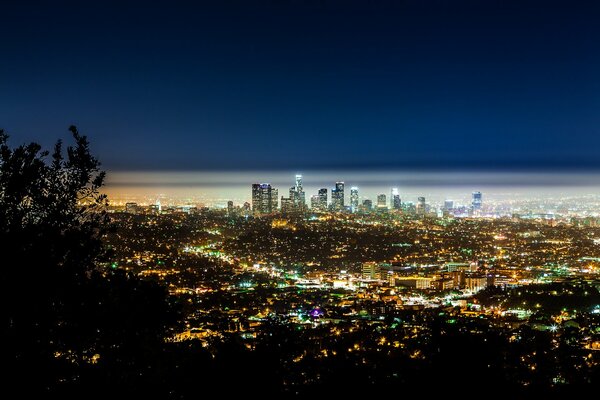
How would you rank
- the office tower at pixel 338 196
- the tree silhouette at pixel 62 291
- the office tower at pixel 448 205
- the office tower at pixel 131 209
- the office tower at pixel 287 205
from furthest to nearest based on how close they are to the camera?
the office tower at pixel 448 205, the office tower at pixel 338 196, the office tower at pixel 287 205, the office tower at pixel 131 209, the tree silhouette at pixel 62 291

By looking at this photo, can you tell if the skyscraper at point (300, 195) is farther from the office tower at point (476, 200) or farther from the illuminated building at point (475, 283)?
the illuminated building at point (475, 283)

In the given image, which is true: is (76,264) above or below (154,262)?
above

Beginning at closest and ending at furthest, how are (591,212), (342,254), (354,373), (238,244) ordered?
(354,373), (342,254), (238,244), (591,212)

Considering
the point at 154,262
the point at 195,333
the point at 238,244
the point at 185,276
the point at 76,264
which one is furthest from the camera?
the point at 238,244

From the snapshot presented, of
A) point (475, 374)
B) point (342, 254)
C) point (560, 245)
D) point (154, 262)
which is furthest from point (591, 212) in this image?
point (475, 374)

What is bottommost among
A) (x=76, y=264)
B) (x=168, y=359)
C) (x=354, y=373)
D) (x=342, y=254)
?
(x=342, y=254)

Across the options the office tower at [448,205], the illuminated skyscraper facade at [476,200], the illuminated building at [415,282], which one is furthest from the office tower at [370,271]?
the illuminated skyscraper facade at [476,200]

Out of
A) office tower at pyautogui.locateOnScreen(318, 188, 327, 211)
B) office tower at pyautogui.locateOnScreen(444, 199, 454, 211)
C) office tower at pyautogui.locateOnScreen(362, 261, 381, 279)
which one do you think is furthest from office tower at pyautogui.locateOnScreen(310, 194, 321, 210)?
office tower at pyautogui.locateOnScreen(362, 261, 381, 279)

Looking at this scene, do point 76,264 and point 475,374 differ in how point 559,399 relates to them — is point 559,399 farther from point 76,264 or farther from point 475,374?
point 76,264
